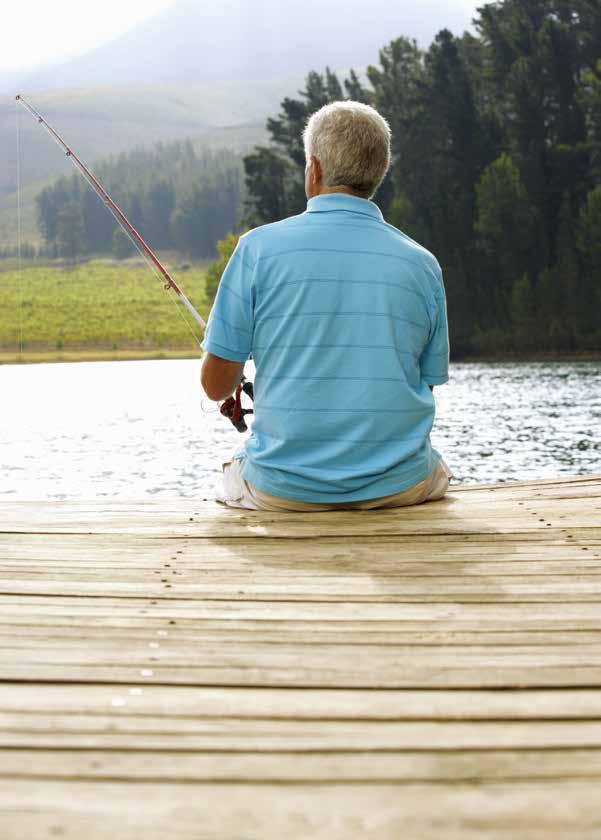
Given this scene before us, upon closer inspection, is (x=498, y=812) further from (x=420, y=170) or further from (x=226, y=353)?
(x=420, y=170)

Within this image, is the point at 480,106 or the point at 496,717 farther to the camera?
the point at 480,106

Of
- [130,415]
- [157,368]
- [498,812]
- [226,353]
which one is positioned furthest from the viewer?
[157,368]

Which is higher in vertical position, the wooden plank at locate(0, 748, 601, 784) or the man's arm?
the man's arm

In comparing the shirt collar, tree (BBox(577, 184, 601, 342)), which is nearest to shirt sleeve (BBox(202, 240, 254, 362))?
the shirt collar

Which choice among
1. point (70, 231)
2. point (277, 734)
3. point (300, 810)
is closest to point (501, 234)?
point (277, 734)

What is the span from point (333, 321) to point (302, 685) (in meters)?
1.49

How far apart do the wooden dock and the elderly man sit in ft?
0.88

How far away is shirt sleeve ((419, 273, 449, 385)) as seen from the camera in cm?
342

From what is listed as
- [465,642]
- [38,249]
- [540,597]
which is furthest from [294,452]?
[38,249]

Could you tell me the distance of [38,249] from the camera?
14075 centimetres

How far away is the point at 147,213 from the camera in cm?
13200

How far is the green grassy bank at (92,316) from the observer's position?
5828 centimetres

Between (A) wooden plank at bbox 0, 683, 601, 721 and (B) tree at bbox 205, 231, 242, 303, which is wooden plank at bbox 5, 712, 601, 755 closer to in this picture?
(A) wooden plank at bbox 0, 683, 601, 721

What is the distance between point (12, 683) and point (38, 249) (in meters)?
144
